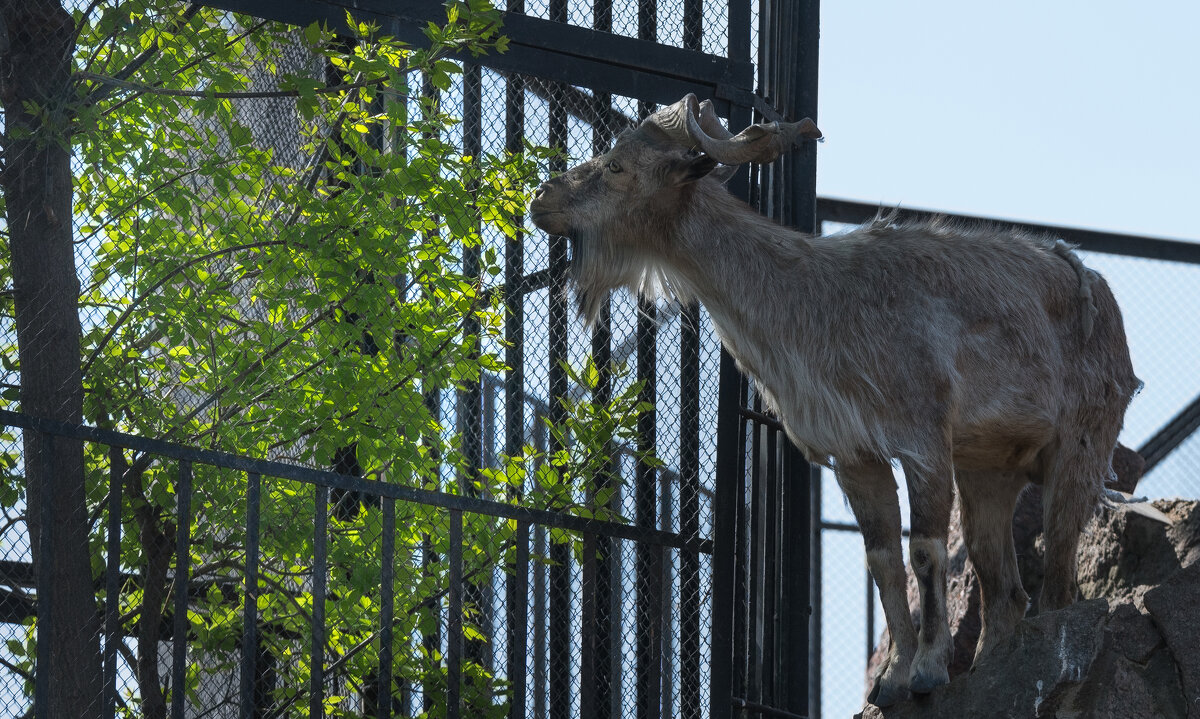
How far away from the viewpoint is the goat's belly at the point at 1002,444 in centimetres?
609

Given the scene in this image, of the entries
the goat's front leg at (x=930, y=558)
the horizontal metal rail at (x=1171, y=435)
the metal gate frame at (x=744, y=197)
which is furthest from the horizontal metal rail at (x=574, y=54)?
the horizontal metal rail at (x=1171, y=435)

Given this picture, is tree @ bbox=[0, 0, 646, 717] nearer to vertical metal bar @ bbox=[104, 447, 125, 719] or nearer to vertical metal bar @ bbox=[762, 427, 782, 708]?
vertical metal bar @ bbox=[104, 447, 125, 719]

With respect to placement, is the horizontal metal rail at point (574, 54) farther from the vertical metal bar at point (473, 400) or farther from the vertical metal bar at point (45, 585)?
the vertical metal bar at point (45, 585)

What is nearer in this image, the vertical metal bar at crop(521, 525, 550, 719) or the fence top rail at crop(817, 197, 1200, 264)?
the vertical metal bar at crop(521, 525, 550, 719)

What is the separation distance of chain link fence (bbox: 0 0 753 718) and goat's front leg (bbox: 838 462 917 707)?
2.40 ft

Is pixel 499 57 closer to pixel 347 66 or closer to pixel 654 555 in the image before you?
pixel 347 66

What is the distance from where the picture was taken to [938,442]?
584 cm

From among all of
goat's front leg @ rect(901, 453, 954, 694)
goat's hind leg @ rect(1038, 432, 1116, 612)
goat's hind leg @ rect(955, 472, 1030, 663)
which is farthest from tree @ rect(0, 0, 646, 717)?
goat's hind leg @ rect(1038, 432, 1116, 612)

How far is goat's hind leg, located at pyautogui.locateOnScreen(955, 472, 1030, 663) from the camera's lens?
638 centimetres

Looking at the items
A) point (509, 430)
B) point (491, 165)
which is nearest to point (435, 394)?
point (509, 430)

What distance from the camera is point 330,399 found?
231 inches

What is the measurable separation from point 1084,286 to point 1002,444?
2.67 feet

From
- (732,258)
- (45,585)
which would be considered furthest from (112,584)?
(732,258)

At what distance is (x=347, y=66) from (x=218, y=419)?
147 centimetres
